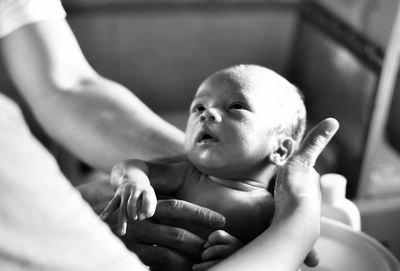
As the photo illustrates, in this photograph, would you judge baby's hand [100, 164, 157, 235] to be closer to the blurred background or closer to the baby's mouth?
the baby's mouth

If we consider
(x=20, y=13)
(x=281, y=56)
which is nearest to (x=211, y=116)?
(x=20, y=13)

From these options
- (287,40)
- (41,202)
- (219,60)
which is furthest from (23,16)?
(287,40)

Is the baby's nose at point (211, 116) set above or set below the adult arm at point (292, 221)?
above

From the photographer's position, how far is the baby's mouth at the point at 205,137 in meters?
0.78

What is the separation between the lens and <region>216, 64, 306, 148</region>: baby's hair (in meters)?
0.82

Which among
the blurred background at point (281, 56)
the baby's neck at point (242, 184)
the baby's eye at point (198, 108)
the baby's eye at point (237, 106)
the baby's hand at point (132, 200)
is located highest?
the baby's eye at point (237, 106)

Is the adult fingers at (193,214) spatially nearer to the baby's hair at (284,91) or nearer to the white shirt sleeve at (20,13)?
the baby's hair at (284,91)

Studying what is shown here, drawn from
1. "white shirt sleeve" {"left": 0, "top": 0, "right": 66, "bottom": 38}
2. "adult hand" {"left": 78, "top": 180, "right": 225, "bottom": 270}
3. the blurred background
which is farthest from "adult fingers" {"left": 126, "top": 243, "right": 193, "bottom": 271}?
the blurred background

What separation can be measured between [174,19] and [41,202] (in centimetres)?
159

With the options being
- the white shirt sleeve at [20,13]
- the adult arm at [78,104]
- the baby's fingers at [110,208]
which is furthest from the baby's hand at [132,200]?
the white shirt sleeve at [20,13]

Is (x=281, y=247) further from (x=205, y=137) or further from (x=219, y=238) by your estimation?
(x=205, y=137)

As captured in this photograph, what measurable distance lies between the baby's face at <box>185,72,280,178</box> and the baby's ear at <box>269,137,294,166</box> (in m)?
0.01

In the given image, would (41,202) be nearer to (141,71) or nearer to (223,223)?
(223,223)

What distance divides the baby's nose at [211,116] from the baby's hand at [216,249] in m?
0.15
